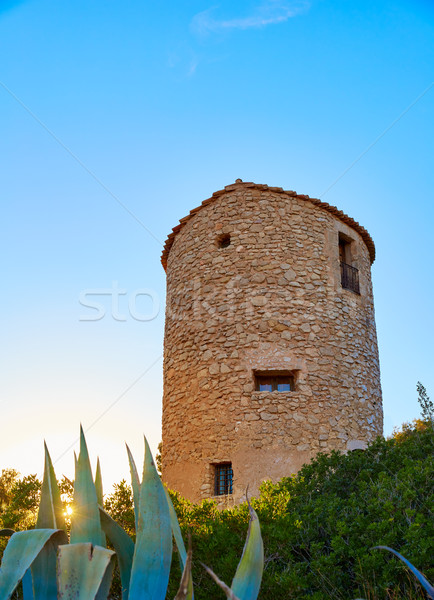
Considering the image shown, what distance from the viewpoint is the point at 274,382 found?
7.71 m

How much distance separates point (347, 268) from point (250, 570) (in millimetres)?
7059

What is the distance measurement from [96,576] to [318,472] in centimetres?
378

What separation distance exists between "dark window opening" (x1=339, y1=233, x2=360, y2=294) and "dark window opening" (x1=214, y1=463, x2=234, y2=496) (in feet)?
10.7

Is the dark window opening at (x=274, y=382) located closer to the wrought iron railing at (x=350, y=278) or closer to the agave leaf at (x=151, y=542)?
the wrought iron railing at (x=350, y=278)

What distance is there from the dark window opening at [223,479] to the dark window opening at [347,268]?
3.27 metres

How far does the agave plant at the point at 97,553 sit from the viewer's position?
2109 mm

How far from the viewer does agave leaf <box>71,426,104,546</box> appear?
96.7 inches

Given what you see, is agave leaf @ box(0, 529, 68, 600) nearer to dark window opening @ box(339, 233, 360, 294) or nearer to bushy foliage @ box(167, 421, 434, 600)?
bushy foliage @ box(167, 421, 434, 600)

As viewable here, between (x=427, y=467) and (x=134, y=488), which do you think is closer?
(x=134, y=488)

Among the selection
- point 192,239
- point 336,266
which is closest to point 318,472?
point 336,266

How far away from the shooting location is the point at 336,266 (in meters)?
8.40

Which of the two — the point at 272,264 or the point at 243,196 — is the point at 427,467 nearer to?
the point at 272,264

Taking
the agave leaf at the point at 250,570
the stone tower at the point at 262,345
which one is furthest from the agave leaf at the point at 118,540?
the stone tower at the point at 262,345

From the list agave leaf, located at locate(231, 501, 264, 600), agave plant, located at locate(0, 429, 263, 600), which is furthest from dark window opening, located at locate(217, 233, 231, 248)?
agave leaf, located at locate(231, 501, 264, 600)
